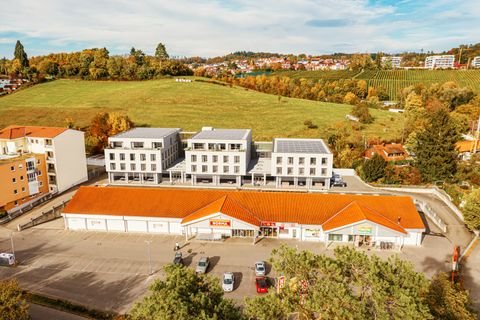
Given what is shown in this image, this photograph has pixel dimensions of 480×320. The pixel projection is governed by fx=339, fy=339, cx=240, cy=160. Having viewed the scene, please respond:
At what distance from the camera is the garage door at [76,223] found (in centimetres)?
4972

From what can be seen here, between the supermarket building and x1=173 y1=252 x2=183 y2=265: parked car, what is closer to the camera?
x1=173 y1=252 x2=183 y2=265: parked car

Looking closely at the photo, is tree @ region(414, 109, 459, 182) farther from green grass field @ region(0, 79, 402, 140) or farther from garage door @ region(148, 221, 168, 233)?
garage door @ region(148, 221, 168, 233)

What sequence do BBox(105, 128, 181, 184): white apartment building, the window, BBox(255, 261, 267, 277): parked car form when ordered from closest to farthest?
1. BBox(255, 261, 267, 277): parked car
2. the window
3. BBox(105, 128, 181, 184): white apartment building

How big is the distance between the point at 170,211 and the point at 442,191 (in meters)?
47.9

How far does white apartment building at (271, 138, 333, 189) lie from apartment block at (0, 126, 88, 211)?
3887 cm

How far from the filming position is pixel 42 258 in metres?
42.5

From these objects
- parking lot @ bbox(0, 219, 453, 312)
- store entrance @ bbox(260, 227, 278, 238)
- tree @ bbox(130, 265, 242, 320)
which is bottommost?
parking lot @ bbox(0, 219, 453, 312)

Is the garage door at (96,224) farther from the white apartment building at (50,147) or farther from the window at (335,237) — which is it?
the window at (335,237)

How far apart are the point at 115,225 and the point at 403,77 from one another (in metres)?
172

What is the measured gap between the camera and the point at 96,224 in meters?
49.6

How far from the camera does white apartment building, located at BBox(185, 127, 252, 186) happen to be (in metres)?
65.0

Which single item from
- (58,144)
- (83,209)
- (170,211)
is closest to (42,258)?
(83,209)

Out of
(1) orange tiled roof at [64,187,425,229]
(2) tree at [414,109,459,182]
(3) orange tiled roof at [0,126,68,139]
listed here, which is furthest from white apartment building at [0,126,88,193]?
(2) tree at [414,109,459,182]

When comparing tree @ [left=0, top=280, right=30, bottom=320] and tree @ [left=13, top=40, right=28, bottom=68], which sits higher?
tree @ [left=13, top=40, right=28, bottom=68]
